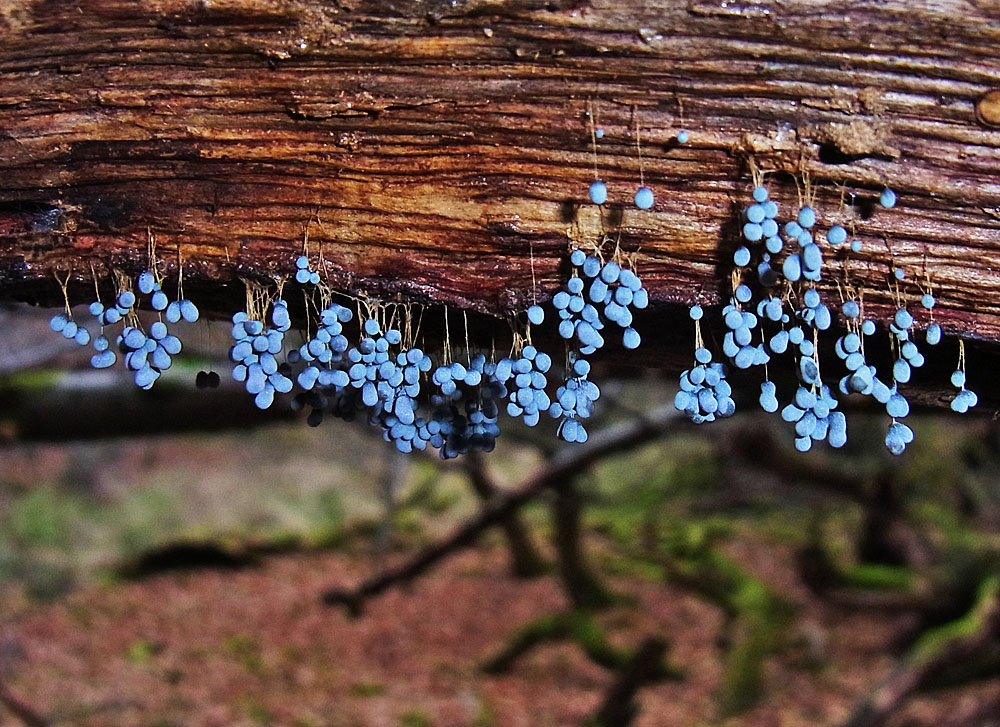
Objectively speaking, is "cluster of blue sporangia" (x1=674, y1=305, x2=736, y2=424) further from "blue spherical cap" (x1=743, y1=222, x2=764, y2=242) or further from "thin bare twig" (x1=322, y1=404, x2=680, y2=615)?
"thin bare twig" (x1=322, y1=404, x2=680, y2=615)

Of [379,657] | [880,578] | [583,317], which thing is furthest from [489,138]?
[880,578]

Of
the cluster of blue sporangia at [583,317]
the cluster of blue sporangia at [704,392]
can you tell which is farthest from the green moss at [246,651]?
the cluster of blue sporangia at [704,392]

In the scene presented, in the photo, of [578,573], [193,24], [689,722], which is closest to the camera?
[193,24]

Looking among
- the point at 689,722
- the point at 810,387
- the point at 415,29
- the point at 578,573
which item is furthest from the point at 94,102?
the point at 578,573

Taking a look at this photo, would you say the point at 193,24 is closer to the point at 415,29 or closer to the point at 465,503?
the point at 415,29

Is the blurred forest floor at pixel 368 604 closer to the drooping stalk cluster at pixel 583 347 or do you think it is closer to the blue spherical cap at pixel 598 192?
the drooping stalk cluster at pixel 583 347

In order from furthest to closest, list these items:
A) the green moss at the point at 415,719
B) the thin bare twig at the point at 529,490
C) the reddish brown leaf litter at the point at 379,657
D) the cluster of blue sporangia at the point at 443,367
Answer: the thin bare twig at the point at 529,490 < the reddish brown leaf litter at the point at 379,657 < the green moss at the point at 415,719 < the cluster of blue sporangia at the point at 443,367
